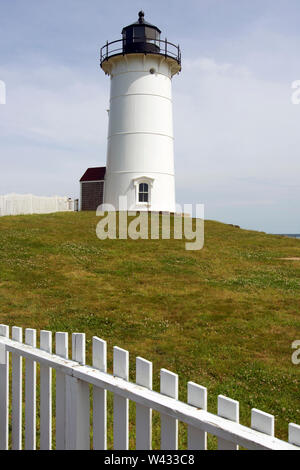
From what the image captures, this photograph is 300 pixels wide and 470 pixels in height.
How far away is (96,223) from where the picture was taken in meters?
28.3

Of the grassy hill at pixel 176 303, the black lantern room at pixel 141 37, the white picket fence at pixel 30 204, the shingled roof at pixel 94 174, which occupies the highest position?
the black lantern room at pixel 141 37

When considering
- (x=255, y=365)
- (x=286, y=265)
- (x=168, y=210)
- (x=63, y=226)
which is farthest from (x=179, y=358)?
(x=168, y=210)

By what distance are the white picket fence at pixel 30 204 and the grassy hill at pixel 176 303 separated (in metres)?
14.9

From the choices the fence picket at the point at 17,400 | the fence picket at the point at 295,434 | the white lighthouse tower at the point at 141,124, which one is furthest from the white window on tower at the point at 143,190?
the fence picket at the point at 295,434

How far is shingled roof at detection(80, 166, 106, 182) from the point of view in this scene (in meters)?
40.9

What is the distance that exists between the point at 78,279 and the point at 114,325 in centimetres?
496

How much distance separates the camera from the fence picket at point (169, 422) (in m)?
3.34

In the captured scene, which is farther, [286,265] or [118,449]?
[286,265]

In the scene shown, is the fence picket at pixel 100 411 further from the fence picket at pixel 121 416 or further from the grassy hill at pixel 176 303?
the grassy hill at pixel 176 303

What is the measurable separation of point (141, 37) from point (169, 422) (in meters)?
38.1

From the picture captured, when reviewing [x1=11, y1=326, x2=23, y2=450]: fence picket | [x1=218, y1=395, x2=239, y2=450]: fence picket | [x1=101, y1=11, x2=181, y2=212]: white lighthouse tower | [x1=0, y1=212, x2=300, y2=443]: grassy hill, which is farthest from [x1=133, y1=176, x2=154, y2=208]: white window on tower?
[x1=218, y1=395, x2=239, y2=450]: fence picket

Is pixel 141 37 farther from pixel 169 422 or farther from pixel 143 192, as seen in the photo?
pixel 169 422

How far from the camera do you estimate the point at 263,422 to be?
9.82 feet

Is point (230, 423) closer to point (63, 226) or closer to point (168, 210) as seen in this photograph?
point (63, 226)
